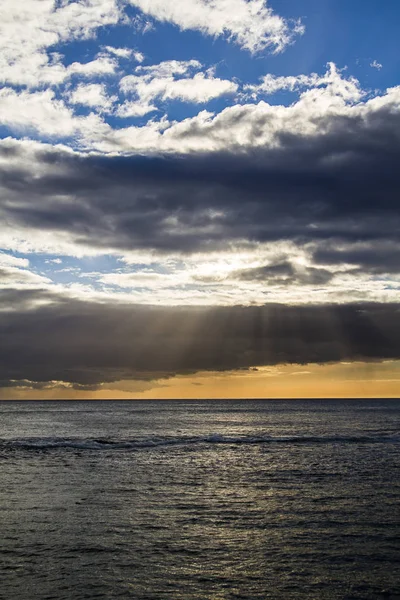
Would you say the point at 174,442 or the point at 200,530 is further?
the point at 174,442

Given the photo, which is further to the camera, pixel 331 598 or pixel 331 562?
pixel 331 562

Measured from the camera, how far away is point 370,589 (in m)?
16.6

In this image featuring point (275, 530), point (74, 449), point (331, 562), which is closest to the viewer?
point (331, 562)

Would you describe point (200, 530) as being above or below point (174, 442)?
above

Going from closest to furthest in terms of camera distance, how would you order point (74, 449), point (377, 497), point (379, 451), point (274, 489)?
point (377, 497), point (274, 489), point (379, 451), point (74, 449)

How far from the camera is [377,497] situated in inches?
1230

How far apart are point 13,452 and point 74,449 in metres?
6.80

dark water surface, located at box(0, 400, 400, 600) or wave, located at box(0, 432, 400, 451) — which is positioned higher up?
dark water surface, located at box(0, 400, 400, 600)

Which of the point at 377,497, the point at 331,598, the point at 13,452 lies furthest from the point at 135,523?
the point at 13,452

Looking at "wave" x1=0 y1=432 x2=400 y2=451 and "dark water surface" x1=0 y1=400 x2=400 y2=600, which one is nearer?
"dark water surface" x1=0 y1=400 x2=400 y2=600

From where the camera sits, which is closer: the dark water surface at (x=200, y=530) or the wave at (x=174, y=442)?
the dark water surface at (x=200, y=530)

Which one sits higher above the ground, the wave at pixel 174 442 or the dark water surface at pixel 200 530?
the dark water surface at pixel 200 530

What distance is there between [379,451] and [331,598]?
150 ft

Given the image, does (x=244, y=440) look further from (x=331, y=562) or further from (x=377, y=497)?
(x=331, y=562)
